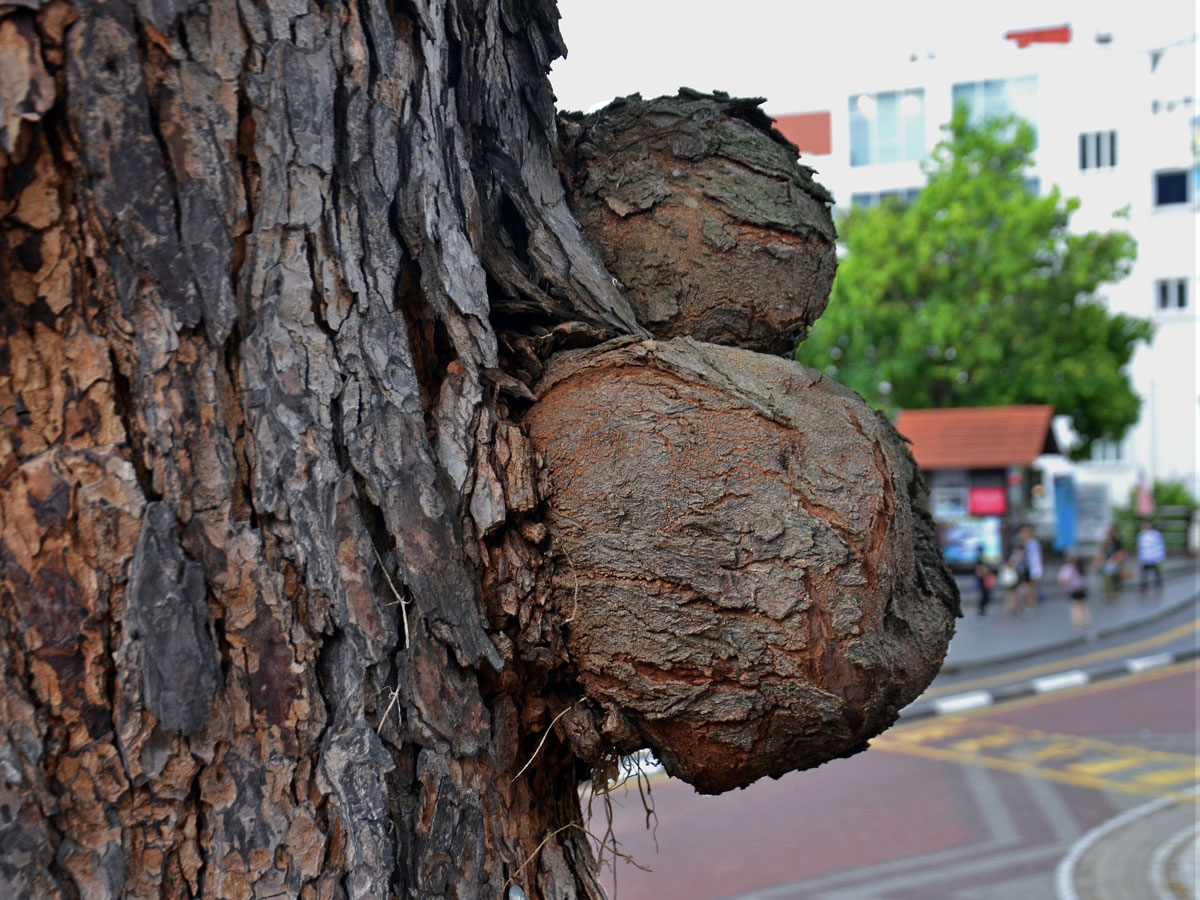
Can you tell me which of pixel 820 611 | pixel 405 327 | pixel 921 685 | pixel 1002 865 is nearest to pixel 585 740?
pixel 820 611

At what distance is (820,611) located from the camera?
54.0 inches

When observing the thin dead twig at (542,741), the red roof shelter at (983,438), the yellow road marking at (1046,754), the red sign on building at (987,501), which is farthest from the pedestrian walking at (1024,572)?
the thin dead twig at (542,741)

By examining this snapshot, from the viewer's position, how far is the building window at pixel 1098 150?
29850 mm

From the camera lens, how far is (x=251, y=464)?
124cm

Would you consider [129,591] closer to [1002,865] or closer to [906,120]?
[1002,865]

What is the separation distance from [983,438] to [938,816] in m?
13.0

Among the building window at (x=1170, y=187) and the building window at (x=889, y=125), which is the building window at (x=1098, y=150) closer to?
the building window at (x=1170, y=187)

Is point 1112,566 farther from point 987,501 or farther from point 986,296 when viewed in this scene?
point 986,296

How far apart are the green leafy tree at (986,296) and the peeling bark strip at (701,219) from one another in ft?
65.8

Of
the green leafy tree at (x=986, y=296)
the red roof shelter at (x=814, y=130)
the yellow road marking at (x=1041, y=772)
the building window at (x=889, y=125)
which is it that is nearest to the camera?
the yellow road marking at (x=1041, y=772)

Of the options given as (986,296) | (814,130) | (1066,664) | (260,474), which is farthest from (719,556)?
(814,130)

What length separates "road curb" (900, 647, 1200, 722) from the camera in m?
11.0

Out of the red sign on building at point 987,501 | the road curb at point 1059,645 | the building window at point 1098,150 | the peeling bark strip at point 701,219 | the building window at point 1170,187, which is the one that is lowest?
the road curb at point 1059,645

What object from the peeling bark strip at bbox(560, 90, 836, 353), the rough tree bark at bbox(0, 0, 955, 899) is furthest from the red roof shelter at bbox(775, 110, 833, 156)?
the rough tree bark at bbox(0, 0, 955, 899)
